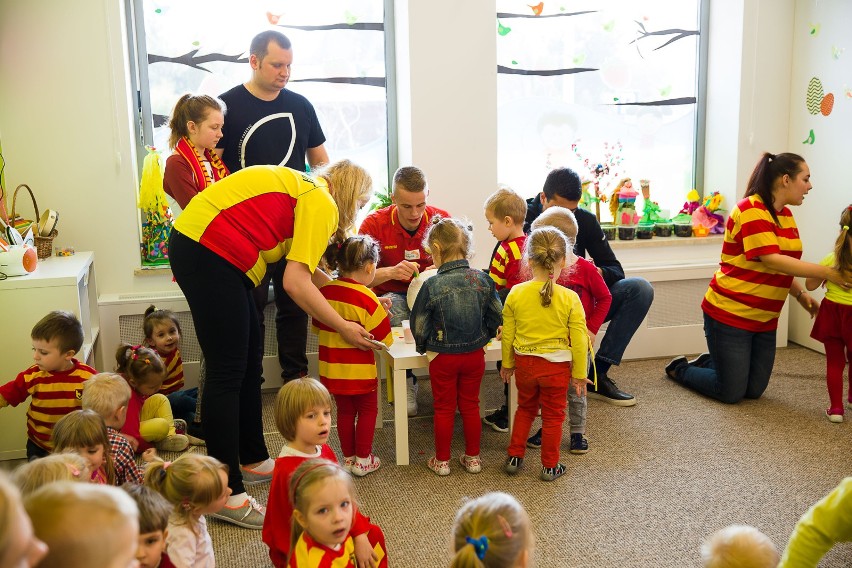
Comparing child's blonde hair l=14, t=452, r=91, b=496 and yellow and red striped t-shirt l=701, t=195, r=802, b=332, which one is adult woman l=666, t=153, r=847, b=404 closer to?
yellow and red striped t-shirt l=701, t=195, r=802, b=332

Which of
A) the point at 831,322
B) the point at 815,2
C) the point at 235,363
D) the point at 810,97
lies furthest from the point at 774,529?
the point at 815,2

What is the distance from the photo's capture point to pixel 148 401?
3.50 m

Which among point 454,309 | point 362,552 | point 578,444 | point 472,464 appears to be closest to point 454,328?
point 454,309

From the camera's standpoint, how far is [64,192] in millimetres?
3975

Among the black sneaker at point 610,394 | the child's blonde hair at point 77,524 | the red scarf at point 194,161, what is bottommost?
the black sneaker at point 610,394

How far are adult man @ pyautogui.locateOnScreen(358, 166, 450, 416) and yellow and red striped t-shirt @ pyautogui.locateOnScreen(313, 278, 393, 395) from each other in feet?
1.58

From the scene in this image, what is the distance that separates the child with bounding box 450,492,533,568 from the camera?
4.89ft

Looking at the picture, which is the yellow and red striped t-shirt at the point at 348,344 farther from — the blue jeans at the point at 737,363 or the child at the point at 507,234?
the blue jeans at the point at 737,363

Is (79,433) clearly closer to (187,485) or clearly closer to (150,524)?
(187,485)

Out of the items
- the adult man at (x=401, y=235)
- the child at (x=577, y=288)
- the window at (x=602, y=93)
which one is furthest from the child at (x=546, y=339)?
the window at (x=602, y=93)

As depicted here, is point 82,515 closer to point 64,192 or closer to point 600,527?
point 600,527

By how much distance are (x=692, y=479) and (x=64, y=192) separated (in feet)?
10.2

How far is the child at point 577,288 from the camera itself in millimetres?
3375

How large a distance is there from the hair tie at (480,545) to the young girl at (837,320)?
2747 millimetres
